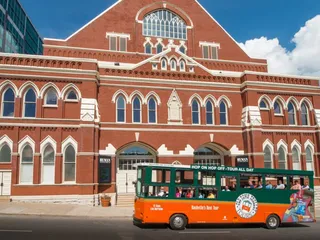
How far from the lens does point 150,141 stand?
21469 millimetres

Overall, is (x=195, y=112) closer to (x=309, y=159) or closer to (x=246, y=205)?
(x=309, y=159)

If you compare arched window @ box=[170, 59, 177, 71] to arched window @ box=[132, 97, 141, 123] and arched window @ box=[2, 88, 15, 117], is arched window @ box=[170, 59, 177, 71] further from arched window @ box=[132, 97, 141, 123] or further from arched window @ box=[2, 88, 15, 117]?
arched window @ box=[2, 88, 15, 117]

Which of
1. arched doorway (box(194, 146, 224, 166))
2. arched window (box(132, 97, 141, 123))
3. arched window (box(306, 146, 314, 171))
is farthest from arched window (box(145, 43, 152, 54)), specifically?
arched window (box(306, 146, 314, 171))

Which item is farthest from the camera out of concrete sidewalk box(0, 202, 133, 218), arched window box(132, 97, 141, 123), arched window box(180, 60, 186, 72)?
arched window box(180, 60, 186, 72)

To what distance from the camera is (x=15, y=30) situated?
68875 mm

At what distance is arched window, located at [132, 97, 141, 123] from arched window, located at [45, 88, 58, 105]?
5434 millimetres

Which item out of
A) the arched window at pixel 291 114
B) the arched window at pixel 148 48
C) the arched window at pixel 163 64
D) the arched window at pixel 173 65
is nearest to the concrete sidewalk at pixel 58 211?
the arched window at pixel 291 114

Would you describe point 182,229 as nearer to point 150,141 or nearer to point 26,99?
point 150,141

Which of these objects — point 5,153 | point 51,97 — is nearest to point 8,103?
point 51,97

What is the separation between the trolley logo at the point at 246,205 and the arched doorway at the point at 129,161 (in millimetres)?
10064

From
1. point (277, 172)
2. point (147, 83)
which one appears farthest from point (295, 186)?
point (147, 83)

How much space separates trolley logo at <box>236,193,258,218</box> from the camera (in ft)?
42.8

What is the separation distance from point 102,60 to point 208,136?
11.9m

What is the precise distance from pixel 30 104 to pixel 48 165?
164 inches
